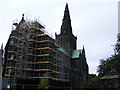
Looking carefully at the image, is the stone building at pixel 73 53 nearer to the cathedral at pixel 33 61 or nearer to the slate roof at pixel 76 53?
the slate roof at pixel 76 53

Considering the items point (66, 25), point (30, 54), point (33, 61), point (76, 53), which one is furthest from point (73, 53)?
point (30, 54)

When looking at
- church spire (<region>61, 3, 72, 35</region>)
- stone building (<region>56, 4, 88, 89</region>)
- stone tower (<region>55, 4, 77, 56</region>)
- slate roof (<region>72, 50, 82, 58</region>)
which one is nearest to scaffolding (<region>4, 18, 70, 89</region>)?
stone building (<region>56, 4, 88, 89</region>)

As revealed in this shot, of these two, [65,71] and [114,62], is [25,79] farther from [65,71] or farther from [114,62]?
[114,62]

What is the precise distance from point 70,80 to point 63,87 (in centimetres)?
1057

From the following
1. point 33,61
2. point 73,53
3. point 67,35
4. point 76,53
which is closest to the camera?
point 33,61

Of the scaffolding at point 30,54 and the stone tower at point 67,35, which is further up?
the stone tower at point 67,35

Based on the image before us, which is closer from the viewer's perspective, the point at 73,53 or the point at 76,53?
the point at 76,53

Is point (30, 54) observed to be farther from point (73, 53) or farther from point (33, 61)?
point (73, 53)

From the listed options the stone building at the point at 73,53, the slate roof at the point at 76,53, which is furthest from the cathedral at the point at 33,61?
the slate roof at the point at 76,53

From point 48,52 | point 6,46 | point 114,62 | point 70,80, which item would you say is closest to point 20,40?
point 6,46

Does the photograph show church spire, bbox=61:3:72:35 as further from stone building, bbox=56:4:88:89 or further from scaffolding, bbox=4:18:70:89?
scaffolding, bbox=4:18:70:89

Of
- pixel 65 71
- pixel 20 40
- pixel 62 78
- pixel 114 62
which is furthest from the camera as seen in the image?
pixel 65 71

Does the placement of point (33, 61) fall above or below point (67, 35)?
below

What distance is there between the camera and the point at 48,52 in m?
58.9
